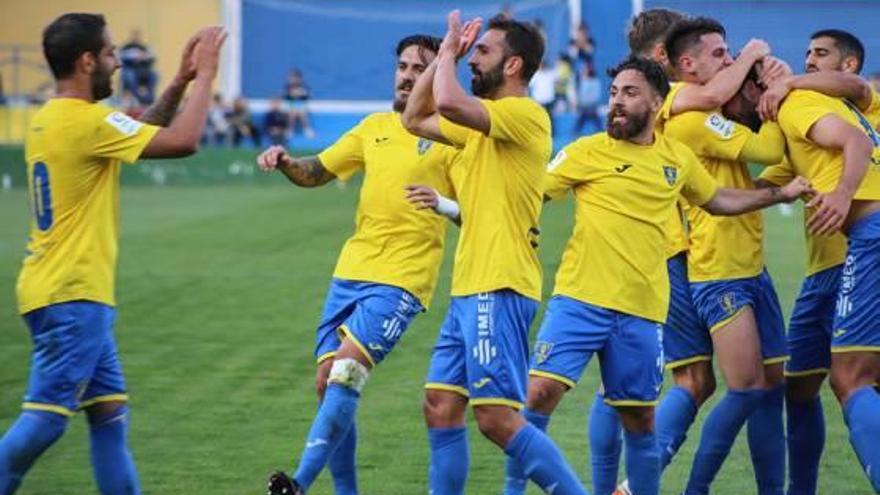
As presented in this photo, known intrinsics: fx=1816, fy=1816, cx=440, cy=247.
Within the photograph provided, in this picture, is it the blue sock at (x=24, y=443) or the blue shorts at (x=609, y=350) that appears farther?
the blue shorts at (x=609, y=350)

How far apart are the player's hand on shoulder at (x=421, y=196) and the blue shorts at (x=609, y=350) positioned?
2.85 ft

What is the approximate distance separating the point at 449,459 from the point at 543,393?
22.9 inches

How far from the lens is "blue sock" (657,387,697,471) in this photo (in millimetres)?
10000

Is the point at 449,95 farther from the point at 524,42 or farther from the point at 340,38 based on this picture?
the point at 340,38

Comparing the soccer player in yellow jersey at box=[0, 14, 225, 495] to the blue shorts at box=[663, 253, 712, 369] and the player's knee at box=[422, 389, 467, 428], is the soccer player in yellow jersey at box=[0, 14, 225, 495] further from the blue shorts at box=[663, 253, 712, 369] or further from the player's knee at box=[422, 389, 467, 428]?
the blue shorts at box=[663, 253, 712, 369]

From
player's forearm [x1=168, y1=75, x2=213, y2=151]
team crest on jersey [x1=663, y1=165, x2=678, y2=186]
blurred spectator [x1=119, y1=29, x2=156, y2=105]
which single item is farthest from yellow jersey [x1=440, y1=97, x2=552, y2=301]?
blurred spectator [x1=119, y1=29, x2=156, y2=105]

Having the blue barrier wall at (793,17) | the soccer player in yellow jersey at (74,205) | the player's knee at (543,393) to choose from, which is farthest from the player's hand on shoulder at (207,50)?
the blue barrier wall at (793,17)

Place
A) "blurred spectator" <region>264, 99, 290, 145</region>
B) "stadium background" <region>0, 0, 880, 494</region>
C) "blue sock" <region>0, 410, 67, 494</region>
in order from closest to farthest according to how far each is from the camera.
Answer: "blue sock" <region>0, 410, 67, 494</region>
"stadium background" <region>0, 0, 880, 494</region>
"blurred spectator" <region>264, 99, 290, 145</region>

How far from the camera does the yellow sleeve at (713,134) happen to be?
31.9 feet

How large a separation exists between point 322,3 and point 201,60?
4394cm

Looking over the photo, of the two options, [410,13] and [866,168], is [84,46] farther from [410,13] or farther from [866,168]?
[410,13]

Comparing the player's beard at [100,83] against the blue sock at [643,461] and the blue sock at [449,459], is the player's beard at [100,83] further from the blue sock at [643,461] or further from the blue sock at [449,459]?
the blue sock at [643,461]

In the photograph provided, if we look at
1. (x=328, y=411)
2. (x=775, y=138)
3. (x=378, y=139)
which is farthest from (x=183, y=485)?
(x=775, y=138)

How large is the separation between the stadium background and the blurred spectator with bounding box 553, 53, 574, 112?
50 centimetres
